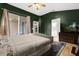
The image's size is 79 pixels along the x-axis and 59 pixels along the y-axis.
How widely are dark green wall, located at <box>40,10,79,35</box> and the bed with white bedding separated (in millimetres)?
164

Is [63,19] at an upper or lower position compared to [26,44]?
upper

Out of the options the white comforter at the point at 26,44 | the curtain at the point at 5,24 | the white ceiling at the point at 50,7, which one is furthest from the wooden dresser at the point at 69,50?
the curtain at the point at 5,24

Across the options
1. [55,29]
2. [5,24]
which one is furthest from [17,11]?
[55,29]

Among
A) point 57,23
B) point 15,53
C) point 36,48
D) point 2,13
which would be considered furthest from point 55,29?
point 2,13

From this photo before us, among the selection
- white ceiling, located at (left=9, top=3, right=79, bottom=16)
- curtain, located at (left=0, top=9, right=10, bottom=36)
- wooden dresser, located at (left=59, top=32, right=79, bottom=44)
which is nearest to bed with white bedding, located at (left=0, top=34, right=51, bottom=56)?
curtain, located at (left=0, top=9, right=10, bottom=36)

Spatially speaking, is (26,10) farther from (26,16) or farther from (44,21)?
(44,21)

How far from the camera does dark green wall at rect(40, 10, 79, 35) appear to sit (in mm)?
2006

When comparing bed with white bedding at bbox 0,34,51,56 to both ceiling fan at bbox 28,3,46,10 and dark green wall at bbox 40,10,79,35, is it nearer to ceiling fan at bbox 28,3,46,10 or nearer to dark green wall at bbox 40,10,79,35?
dark green wall at bbox 40,10,79,35

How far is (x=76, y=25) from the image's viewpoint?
200 cm

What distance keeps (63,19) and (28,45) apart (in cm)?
73

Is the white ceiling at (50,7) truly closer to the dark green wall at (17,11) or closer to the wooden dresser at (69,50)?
the dark green wall at (17,11)

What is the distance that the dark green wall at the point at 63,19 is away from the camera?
201cm

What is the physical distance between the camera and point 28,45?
1955 mm

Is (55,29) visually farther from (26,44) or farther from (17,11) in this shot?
(17,11)
